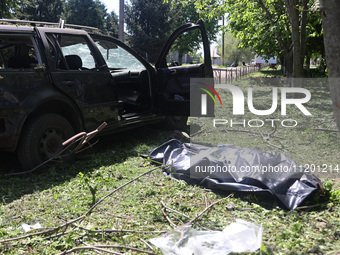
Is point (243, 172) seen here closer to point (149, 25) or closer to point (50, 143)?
point (50, 143)

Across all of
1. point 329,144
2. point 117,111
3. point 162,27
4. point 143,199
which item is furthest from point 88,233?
point 162,27

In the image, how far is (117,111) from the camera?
5902mm

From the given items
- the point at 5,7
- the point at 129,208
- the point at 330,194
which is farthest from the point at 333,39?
the point at 5,7

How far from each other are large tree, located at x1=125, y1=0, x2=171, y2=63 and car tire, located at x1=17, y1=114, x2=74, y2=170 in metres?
27.4

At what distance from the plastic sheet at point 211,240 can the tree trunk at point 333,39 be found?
117 centimetres

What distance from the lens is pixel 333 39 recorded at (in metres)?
2.62

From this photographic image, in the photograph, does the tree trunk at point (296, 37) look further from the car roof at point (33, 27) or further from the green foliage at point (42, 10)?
the green foliage at point (42, 10)

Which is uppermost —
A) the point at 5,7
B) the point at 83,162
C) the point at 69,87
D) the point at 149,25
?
the point at 149,25

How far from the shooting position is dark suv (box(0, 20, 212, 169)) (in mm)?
4535

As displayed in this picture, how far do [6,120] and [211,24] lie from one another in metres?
42.0

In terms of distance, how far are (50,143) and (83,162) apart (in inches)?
24.7

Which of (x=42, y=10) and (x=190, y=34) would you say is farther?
(x=42, y=10)

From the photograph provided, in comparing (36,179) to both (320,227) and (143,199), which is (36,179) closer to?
(143,199)

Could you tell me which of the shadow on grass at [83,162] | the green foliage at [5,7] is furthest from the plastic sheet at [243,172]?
the green foliage at [5,7]
